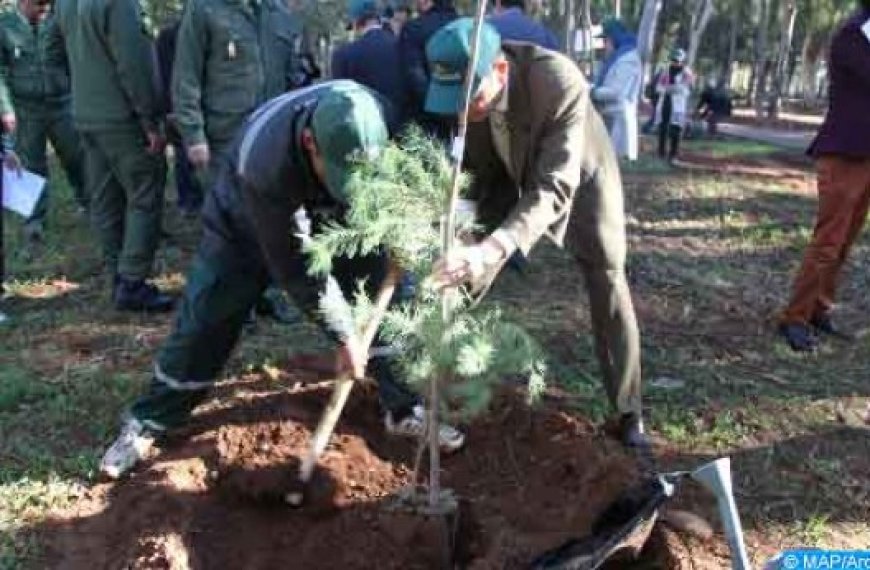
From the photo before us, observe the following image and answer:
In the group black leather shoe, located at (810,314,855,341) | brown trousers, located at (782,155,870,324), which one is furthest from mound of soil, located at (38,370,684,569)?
black leather shoe, located at (810,314,855,341)

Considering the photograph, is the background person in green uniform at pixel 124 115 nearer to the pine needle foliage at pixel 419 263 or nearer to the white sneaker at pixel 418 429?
the white sneaker at pixel 418 429

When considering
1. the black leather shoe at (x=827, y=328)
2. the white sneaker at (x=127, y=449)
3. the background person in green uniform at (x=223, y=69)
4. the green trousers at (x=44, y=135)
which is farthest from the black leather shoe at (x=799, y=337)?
the green trousers at (x=44, y=135)

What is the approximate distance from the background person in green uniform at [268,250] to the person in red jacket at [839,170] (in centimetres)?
230

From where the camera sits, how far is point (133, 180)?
5242mm

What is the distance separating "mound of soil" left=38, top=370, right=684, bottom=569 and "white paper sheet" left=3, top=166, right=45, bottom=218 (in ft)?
7.50

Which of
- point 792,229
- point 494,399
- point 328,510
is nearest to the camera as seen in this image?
point 328,510

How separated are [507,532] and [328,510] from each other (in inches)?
25.6

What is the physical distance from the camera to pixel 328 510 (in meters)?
3.42

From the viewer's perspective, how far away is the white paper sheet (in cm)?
562

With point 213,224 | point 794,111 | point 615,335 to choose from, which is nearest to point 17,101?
point 213,224

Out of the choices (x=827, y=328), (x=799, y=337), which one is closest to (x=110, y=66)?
(x=799, y=337)

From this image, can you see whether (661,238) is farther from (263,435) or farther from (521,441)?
(263,435)

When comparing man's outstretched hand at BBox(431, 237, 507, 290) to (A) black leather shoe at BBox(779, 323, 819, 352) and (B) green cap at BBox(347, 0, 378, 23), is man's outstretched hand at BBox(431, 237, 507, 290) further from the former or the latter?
(B) green cap at BBox(347, 0, 378, 23)

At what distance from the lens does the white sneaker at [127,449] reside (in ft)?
11.8
